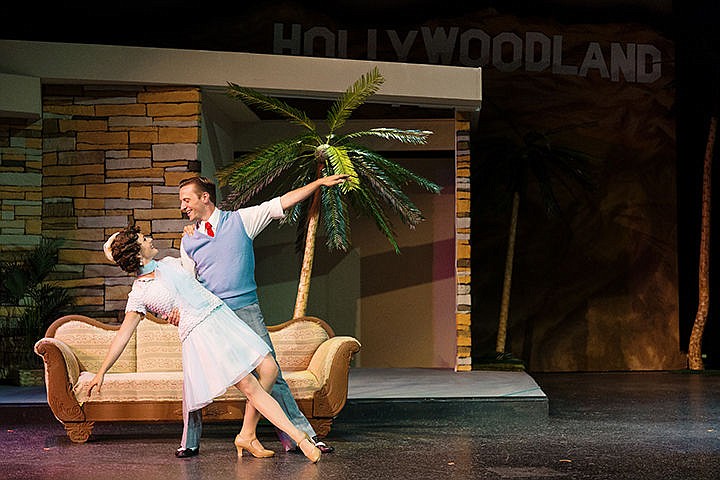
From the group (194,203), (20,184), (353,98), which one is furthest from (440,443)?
(20,184)

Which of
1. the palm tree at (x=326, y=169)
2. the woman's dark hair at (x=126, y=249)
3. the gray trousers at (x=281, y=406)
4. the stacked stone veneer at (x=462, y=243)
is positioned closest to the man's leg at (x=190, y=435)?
the gray trousers at (x=281, y=406)

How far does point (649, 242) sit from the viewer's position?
511 inches

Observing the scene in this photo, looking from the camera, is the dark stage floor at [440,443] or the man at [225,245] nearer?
the dark stage floor at [440,443]

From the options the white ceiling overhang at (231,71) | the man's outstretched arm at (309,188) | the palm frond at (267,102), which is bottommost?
the man's outstretched arm at (309,188)

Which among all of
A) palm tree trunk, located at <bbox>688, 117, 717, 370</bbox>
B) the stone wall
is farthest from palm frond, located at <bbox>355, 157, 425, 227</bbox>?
palm tree trunk, located at <bbox>688, 117, 717, 370</bbox>

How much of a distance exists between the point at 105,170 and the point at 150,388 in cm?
315

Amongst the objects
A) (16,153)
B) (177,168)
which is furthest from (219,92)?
(16,153)

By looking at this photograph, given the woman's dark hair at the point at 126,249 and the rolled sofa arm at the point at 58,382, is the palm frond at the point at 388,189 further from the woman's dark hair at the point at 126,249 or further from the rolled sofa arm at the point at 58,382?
the woman's dark hair at the point at 126,249

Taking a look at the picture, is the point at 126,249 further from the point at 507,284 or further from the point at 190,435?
the point at 507,284

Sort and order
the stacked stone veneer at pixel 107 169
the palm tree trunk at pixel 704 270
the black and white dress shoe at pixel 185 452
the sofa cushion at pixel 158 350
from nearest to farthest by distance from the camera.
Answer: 1. the black and white dress shoe at pixel 185 452
2. the sofa cushion at pixel 158 350
3. the stacked stone veneer at pixel 107 169
4. the palm tree trunk at pixel 704 270

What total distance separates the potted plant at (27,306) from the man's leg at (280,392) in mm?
3534

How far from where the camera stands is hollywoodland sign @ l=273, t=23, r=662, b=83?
13.1 meters

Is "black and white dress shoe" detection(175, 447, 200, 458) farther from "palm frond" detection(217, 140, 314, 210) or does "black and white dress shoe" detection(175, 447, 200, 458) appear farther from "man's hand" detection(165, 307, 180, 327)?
"palm frond" detection(217, 140, 314, 210)

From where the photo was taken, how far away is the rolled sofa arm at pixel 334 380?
648cm
